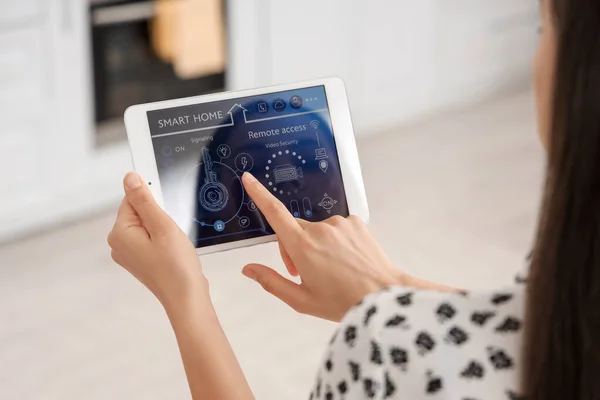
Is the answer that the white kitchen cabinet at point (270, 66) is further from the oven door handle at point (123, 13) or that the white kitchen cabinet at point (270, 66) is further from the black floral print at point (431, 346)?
the black floral print at point (431, 346)

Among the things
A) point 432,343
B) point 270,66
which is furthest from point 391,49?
point 432,343

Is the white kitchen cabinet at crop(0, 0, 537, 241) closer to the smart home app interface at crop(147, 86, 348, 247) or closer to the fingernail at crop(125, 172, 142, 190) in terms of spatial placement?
the smart home app interface at crop(147, 86, 348, 247)

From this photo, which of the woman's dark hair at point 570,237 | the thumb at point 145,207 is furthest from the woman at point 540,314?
the thumb at point 145,207

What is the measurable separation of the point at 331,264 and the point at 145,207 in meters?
0.22

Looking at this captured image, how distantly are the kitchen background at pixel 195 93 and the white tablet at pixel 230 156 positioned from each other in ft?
2.50

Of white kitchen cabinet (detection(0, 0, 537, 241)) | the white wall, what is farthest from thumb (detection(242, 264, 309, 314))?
the white wall

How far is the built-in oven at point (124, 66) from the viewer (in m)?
2.31

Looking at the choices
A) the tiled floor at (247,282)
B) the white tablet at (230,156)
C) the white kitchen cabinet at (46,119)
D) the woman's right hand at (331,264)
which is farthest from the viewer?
the white kitchen cabinet at (46,119)

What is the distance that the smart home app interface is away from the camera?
1.05 m

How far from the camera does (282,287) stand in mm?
902

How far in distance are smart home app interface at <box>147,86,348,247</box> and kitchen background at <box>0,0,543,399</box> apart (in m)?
0.76

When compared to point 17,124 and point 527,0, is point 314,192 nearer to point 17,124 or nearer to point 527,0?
point 17,124

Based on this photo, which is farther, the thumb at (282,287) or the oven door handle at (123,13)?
the oven door handle at (123,13)

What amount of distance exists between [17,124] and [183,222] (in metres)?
1.29
